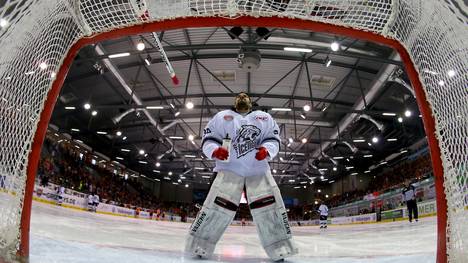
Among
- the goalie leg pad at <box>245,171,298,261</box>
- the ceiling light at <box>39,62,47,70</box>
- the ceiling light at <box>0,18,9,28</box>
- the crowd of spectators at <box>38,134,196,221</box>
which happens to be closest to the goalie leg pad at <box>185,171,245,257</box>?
the goalie leg pad at <box>245,171,298,261</box>

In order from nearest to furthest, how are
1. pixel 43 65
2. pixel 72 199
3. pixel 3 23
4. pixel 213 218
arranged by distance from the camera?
pixel 3 23 < pixel 43 65 < pixel 213 218 < pixel 72 199

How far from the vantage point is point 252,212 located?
2584 millimetres

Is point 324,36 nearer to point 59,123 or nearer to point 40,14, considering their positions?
point 40,14

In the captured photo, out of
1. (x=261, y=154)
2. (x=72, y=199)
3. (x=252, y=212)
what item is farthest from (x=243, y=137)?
(x=72, y=199)

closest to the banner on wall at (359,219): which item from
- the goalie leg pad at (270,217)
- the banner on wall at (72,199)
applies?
the banner on wall at (72,199)

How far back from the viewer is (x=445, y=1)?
1521 mm

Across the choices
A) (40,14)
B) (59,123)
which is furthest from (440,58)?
(59,123)

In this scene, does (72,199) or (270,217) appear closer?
(270,217)

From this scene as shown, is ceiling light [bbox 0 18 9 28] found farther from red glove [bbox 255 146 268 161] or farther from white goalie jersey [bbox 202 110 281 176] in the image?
red glove [bbox 255 146 268 161]

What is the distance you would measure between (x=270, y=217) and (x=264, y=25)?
1399 mm

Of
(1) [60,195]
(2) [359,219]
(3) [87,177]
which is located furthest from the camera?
(3) [87,177]

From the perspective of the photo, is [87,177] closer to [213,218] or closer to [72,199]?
[72,199]

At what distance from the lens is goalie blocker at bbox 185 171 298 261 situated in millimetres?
2502

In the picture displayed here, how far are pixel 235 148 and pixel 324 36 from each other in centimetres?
923
